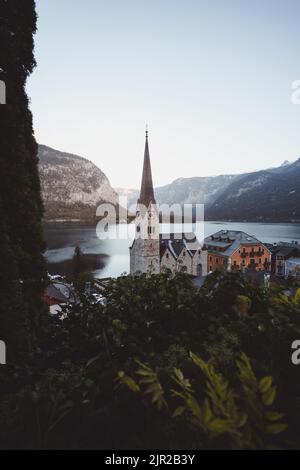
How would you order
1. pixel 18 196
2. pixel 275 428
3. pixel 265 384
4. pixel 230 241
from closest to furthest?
pixel 275 428 → pixel 265 384 → pixel 18 196 → pixel 230 241

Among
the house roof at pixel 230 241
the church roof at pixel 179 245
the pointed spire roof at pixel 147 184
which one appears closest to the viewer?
the pointed spire roof at pixel 147 184

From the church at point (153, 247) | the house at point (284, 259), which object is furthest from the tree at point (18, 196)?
the house at point (284, 259)

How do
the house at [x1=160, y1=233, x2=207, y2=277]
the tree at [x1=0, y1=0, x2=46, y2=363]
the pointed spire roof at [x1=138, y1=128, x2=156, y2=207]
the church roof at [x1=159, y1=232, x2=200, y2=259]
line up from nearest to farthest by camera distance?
the tree at [x1=0, y1=0, x2=46, y2=363] < the pointed spire roof at [x1=138, y1=128, x2=156, y2=207] < the house at [x1=160, y1=233, x2=207, y2=277] < the church roof at [x1=159, y1=232, x2=200, y2=259]

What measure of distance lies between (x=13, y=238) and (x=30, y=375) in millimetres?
2574

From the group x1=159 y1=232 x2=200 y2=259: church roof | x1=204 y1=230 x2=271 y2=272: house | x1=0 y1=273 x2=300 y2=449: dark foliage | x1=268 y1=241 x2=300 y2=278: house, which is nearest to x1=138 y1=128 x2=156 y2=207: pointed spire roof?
x1=159 y1=232 x2=200 y2=259: church roof

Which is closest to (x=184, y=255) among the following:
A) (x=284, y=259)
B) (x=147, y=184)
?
(x=147, y=184)

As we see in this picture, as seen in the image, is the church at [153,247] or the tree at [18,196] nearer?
the tree at [18,196]

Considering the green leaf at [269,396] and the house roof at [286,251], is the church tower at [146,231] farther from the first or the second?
the green leaf at [269,396]

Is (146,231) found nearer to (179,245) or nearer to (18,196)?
(179,245)

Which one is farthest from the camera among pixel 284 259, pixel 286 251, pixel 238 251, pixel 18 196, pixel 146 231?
pixel 286 251

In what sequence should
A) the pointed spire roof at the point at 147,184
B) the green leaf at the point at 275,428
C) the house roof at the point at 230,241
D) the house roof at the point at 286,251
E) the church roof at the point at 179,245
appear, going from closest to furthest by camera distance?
the green leaf at the point at 275,428, the pointed spire roof at the point at 147,184, the house roof at the point at 230,241, the house roof at the point at 286,251, the church roof at the point at 179,245

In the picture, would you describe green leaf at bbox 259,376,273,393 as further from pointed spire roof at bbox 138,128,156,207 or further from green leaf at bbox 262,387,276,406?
pointed spire roof at bbox 138,128,156,207
